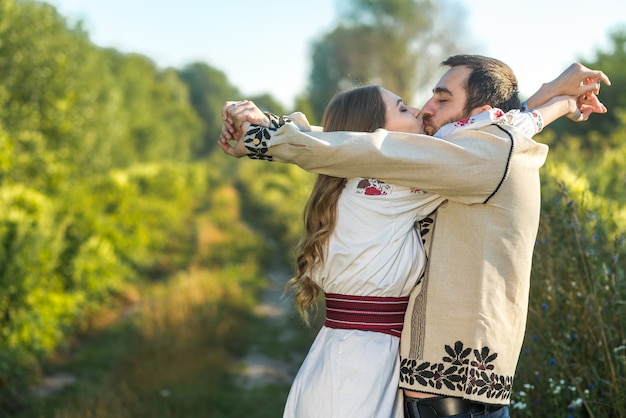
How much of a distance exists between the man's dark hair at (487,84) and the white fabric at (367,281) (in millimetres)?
405

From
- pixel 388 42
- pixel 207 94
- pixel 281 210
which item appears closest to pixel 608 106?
pixel 281 210

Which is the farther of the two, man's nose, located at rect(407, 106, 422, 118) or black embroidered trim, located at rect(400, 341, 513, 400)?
man's nose, located at rect(407, 106, 422, 118)

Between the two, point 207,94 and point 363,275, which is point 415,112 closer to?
point 363,275

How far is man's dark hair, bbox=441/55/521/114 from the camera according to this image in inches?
90.0

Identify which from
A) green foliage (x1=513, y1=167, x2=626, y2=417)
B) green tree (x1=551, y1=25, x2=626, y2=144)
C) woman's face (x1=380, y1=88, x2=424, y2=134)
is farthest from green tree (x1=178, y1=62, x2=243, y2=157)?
woman's face (x1=380, y1=88, x2=424, y2=134)

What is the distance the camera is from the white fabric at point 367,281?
2.08 m

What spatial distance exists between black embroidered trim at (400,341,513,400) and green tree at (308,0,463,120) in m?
42.9

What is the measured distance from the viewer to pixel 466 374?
199 centimetres

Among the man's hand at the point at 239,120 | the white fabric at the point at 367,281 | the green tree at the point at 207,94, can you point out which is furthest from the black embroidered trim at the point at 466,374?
the green tree at the point at 207,94

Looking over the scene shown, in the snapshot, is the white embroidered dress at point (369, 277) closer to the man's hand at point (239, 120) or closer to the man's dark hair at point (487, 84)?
the man's dark hair at point (487, 84)

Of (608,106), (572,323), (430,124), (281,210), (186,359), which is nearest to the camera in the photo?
(430,124)

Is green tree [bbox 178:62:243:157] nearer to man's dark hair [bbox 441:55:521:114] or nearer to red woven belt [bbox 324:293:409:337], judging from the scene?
man's dark hair [bbox 441:55:521:114]

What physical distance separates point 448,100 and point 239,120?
2.44 ft

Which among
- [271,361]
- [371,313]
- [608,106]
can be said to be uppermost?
[608,106]
